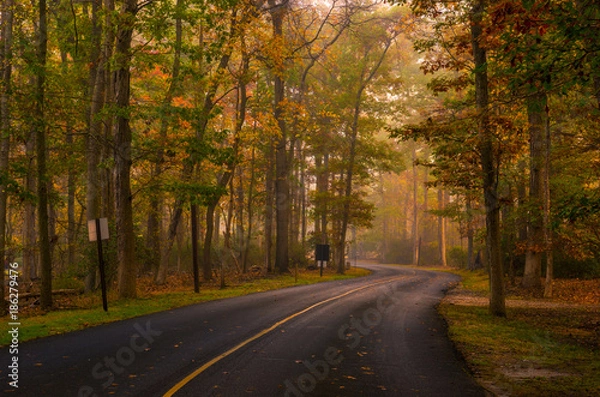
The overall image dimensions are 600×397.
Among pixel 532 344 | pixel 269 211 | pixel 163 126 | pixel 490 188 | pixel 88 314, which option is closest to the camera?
pixel 532 344

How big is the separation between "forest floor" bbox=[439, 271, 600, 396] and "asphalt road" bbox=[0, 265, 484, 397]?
1.78 feet

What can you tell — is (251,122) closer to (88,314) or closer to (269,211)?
(269,211)

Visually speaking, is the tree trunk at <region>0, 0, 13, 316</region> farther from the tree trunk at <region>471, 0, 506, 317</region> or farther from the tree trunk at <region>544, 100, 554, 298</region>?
the tree trunk at <region>544, 100, 554, 298</region>

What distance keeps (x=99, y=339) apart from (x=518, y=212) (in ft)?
58.6

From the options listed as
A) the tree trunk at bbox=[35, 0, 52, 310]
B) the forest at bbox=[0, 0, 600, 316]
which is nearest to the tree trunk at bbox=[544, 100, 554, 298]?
the forest at bbox=[0, 0, 600, 316]

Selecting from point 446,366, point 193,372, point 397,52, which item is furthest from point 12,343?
point 397,52

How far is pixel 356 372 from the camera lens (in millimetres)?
8180

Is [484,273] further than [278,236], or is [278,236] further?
[484,273]

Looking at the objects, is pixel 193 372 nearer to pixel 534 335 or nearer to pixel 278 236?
pixel 534 335

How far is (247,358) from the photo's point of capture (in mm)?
8875

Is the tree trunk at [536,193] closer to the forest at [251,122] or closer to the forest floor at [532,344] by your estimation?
the forest at [251,122]

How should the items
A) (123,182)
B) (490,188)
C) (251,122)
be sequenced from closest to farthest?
(490,188)
(123,182)
(251,122)

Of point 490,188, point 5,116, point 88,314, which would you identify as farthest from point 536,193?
point 5,116

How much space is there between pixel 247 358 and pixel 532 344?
22.6 feet
